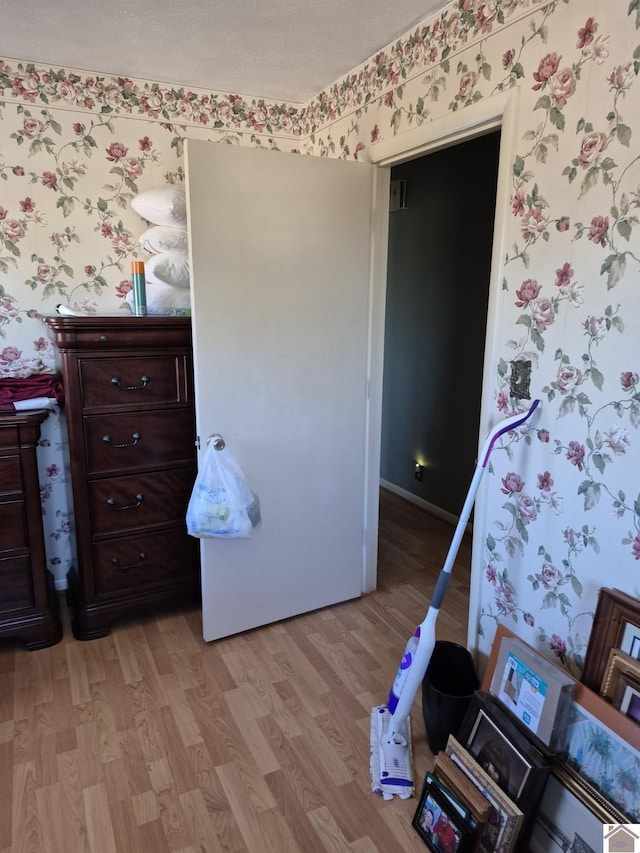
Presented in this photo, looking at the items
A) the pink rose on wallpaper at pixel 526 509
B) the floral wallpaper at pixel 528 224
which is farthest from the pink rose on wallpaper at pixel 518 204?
the pink rose on wallpaper at pixel 526 509

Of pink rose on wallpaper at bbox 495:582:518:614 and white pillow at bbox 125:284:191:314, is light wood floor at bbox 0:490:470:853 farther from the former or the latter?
white pillow at bbox 125:284:191:314

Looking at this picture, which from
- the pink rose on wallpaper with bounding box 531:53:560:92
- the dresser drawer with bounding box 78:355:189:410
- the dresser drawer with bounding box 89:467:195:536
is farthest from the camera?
the dresser drawer with bounding box 89:467:195:536

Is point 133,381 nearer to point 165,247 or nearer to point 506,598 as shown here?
point 165,247

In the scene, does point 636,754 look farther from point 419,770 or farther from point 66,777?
point 66,777

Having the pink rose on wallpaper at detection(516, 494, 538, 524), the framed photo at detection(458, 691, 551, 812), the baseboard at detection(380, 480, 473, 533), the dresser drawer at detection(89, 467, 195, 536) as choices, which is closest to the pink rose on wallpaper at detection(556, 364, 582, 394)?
the pink rose on wallpaper at detection(516, 494, 538, 524)

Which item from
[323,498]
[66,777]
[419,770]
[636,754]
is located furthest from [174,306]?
[636,754]

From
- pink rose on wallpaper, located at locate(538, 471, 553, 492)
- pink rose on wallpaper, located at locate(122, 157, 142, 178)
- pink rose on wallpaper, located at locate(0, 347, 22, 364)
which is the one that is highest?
pink rose on wallpaper, located at locate(122, 157, 142, 178)

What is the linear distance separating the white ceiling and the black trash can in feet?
7.22

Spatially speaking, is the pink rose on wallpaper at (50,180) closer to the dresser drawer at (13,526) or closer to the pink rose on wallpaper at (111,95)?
the pink rose on wallpaper at (111,95)

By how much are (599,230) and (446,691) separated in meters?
1.52

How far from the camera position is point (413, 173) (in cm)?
376

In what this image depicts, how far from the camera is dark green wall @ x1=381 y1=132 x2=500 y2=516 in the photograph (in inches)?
130

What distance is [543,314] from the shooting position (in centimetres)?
166

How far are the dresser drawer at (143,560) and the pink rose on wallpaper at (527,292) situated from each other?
1687 millimetres
